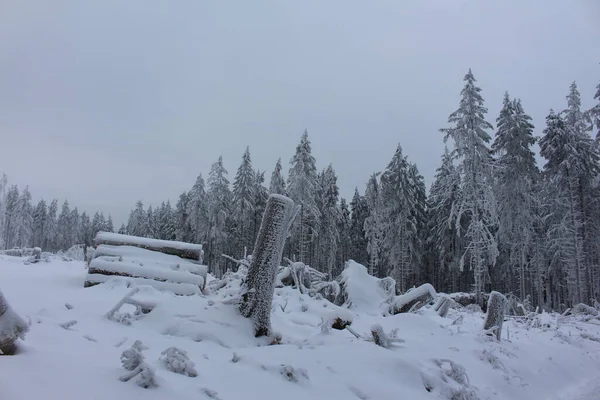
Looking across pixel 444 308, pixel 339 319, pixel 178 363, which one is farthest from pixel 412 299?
pixel 178 363

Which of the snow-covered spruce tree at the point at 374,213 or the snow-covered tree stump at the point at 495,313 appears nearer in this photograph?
the snow-covered tree stump at the point at 495,313

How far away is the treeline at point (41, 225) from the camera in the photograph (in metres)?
66.6

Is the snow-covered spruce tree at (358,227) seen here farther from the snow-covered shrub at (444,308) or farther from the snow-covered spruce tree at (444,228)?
the snow-covered shrub at (444,308)

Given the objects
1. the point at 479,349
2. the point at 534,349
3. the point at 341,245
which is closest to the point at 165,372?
the point at 479,349

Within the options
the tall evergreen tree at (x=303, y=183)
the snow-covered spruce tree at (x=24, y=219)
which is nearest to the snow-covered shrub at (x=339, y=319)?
the tall evergreen tree at (x=303, y=183)

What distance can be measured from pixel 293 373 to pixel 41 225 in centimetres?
8750

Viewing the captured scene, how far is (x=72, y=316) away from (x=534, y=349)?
9513 mm

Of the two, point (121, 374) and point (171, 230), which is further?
point (171, 230)

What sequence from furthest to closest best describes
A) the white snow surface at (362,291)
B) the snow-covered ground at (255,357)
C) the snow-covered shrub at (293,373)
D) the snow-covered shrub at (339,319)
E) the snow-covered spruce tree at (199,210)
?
A: the snow-covered spruce tree at (199,210) → the white snow surface at (362,291) → the snow-covered shrub at (339,319) → the snow-covered shrub at (293,373) → the snow-covered ground at (255,357)

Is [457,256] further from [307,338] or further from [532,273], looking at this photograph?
[307,338]

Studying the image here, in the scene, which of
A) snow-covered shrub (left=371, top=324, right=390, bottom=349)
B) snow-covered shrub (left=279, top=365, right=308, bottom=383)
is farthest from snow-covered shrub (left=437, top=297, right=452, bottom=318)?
snow-covered shrub (left=279, top=365, right=308, bottom=383)

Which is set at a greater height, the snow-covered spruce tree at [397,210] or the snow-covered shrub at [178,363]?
the snow-covered spruce tree at [397,210]

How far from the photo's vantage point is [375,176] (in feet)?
115

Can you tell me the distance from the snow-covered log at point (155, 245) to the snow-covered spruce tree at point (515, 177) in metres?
22.7
